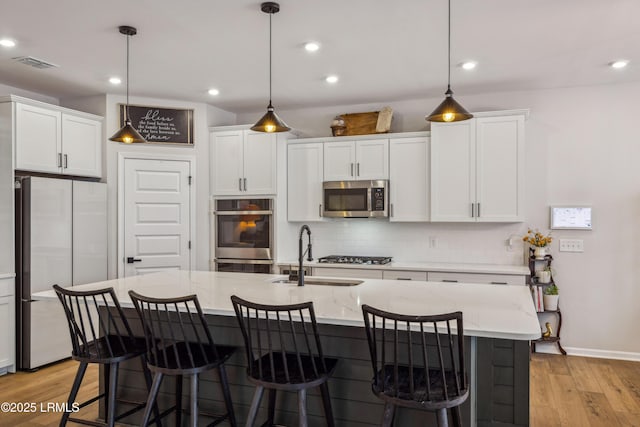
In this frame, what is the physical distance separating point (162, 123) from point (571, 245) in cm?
437

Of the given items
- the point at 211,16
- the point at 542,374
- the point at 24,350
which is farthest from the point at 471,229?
the point at 24,350

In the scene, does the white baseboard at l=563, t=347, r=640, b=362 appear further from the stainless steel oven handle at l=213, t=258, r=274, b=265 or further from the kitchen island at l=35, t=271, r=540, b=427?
the stainless steel oven handle at l=213, t=258, r=274, b=265

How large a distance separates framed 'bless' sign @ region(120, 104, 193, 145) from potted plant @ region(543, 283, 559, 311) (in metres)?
3.96

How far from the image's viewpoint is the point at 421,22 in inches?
126

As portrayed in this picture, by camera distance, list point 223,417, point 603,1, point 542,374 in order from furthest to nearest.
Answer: point 542,374, point 603,1, point 223,417

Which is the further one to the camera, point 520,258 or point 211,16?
point 520,258

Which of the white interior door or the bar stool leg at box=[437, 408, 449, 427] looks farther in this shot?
the white interior door

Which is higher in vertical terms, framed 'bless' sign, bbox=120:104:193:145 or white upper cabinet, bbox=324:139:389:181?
framed 'bless' sign, bbox=120:104:193:145

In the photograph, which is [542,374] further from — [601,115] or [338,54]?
[338,54]

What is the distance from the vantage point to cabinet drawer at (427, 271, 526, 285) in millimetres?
4406

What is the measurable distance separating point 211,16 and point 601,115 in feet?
12.3

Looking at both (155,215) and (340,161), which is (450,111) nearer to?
(340,161)

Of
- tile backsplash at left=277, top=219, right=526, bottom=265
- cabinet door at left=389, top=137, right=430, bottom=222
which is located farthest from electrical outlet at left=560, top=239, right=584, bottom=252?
cabinet door at left=389, top=137, right=430, bottom=222

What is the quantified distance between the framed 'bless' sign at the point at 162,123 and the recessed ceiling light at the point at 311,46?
2159 millimetres
